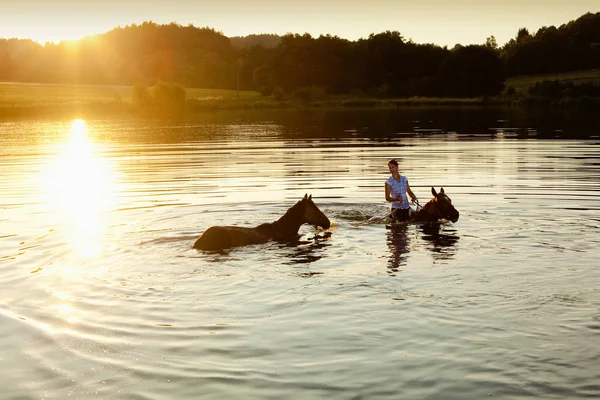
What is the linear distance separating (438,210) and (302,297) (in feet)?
28.7

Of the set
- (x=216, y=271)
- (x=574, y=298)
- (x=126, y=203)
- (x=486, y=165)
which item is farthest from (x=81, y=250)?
(x=486, y=165)

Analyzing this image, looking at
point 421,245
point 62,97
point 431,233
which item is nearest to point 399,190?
point 431,233

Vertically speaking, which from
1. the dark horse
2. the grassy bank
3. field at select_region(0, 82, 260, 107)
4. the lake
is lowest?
the lake

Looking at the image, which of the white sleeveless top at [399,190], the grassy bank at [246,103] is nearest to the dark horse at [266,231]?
the white sleeveless top at [399,190]

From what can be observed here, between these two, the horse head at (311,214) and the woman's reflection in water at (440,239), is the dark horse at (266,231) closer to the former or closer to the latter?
the horse head at (311,214)

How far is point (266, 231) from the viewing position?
19375 mm

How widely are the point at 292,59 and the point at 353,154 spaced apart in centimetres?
14301

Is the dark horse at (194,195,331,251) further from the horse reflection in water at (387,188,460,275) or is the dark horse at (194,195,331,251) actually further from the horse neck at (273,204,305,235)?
the horse reflection in water at (387,188,460,275)

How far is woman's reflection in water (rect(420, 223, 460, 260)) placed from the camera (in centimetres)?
1734

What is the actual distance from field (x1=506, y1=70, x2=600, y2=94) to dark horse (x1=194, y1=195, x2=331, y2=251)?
470 feet

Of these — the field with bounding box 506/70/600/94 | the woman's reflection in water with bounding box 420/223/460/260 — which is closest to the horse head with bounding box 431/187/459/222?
the woman's reflection in water with bounding box 420/223/460/260

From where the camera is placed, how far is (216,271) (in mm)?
15898

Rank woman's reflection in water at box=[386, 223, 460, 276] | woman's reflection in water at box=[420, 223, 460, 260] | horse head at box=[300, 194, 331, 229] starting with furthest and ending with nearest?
horse head at box=[300, 194, 331, 229] → woman's reflection in water at box=[420, 223, 460, 260] → woman's reflection in water at box=[386, 223, 460, 276]

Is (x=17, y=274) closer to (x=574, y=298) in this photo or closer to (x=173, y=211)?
(x=173, y=211)
